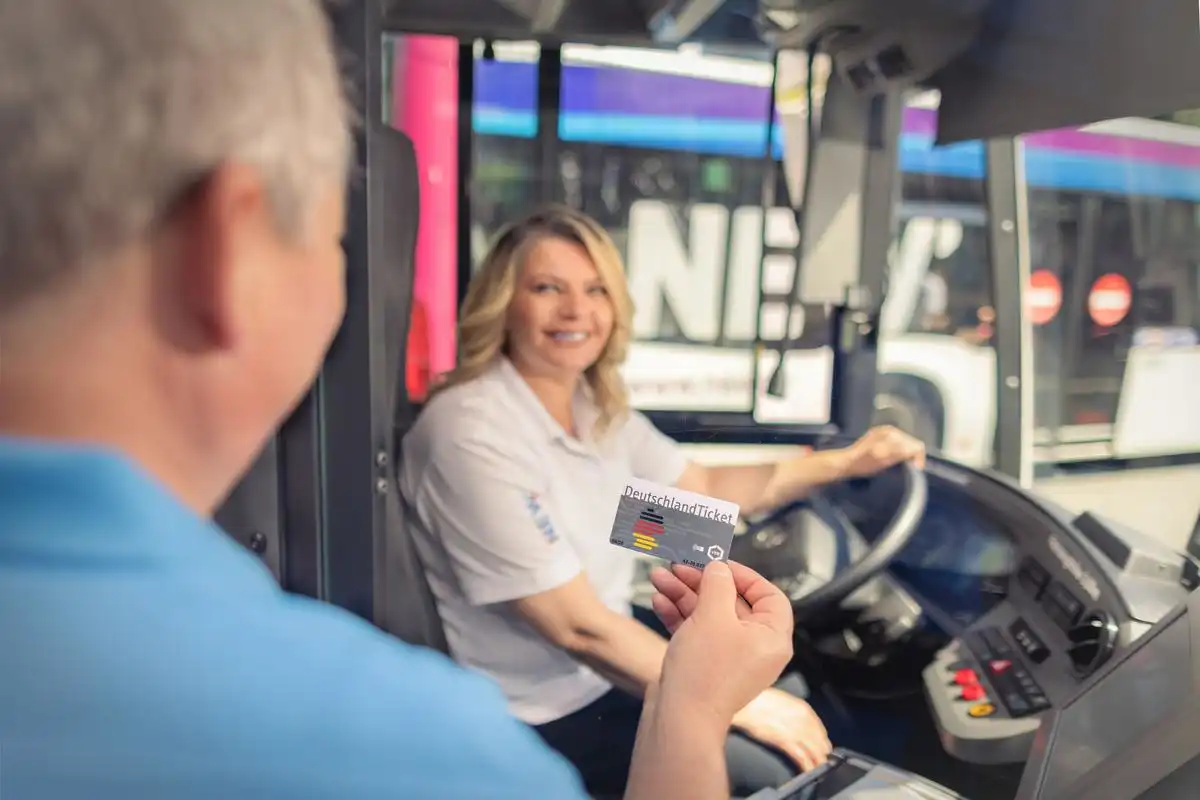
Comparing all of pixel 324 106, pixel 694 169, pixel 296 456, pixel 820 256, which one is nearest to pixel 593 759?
pixel 296 456

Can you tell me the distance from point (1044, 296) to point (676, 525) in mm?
2088

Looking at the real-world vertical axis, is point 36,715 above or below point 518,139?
below

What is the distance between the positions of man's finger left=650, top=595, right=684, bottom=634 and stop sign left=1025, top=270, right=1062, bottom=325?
1.91 metres

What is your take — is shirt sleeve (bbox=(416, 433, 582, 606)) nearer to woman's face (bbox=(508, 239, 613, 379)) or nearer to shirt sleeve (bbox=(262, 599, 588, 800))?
woman's face (bbox=(508, 239, 613, 379))

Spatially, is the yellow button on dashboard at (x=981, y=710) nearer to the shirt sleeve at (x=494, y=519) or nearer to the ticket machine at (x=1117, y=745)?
the ticket machine at (x=1117, y=745)

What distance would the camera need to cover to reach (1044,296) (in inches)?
98.2

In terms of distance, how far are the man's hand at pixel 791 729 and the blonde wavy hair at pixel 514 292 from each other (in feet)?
1.67

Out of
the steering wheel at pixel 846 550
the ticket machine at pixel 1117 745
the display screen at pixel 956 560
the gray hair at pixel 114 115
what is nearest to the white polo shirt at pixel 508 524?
the steering wheel at pixel 846 550

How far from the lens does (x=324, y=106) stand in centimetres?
43

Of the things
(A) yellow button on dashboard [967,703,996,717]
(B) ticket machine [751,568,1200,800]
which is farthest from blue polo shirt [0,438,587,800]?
(A) yellow button on dashboard [967,703,996,717]

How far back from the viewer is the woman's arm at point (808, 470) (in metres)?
1.51

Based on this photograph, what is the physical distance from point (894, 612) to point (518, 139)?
3.99ft

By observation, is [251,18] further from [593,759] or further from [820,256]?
[820,256]

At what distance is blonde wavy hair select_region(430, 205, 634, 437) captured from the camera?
144cm
